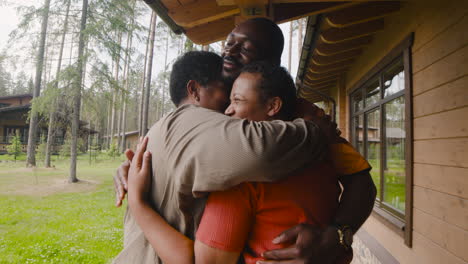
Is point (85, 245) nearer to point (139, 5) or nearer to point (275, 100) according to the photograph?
point (275, 100)

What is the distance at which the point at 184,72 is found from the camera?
1.49 meters

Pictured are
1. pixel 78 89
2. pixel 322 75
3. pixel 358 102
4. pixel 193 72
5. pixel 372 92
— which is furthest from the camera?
pixel 78 89

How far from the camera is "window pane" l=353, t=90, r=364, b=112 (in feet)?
17.9

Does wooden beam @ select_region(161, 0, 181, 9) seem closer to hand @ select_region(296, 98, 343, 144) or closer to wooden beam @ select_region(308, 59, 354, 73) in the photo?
hand @ select_region(296, 98, 343, 144)

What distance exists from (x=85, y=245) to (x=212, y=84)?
6306 mm

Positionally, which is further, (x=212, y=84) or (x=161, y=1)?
(x=161, y=1)

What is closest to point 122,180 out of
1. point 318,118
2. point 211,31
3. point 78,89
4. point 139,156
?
point 139,156

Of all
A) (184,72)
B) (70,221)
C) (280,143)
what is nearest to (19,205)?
(70,221)

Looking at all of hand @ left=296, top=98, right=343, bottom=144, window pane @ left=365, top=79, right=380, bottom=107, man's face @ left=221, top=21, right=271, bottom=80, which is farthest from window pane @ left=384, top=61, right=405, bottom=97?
hand @ left=296, top=98, right=343, bottom=144

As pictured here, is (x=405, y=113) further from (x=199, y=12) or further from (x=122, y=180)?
(x=122, y=180)

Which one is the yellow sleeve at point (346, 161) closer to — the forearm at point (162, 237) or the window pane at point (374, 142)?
the forearm at point (162, 237)

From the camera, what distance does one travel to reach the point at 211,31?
126 inches

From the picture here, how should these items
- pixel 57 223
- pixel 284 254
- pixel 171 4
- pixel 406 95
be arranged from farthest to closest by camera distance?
pixel 57 223, pixel 406 95, pixel 171 4, pixel 284 254

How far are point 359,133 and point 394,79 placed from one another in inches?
81.9
